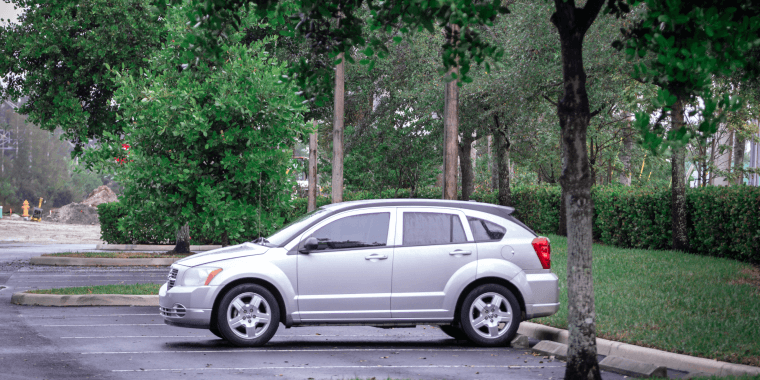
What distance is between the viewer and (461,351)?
8.80 metres

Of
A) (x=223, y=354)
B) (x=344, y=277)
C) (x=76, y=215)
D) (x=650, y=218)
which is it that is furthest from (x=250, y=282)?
(x=76, y=215)

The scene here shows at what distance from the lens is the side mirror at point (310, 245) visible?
8961 millimetres

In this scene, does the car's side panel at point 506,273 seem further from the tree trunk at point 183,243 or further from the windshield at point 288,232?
the tree trunk at point 183,243

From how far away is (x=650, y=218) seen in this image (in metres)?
20.4

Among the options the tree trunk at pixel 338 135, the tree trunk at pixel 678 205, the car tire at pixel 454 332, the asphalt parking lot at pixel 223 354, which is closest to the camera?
the asphalt parking lot at pixel 223 354

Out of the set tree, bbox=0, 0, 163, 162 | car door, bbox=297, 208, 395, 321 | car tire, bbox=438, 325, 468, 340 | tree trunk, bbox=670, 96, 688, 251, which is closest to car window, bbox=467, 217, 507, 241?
car door, bbox=297, 208, 395, 321

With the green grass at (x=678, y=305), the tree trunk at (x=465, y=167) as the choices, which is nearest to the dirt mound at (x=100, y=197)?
the tree trunk at (x=465, y=167)

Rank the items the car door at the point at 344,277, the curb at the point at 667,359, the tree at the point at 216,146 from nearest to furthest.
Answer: the curb at the point at 667,359 < the car door at the point at 344,277 < the tree at the point at 216,146

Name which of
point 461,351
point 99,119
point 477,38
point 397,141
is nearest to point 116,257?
point 99,119

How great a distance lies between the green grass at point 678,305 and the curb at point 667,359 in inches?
7.9

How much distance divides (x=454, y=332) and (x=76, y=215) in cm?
6117

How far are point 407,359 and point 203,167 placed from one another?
8.59 m

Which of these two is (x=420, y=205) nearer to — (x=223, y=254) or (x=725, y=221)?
(x=223, y=254)

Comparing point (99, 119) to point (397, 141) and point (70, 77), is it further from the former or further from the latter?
point (397, 141)
